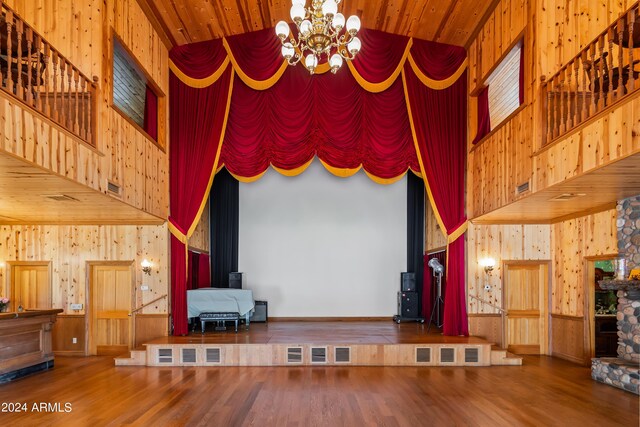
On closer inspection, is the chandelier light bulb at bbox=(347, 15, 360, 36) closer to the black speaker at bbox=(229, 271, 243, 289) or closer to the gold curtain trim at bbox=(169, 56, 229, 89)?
the gold curtain trim at bbox=(169, 56, 229, 89)

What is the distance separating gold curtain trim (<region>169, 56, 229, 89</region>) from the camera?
9.36 m

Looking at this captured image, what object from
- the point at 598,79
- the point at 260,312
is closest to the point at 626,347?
the point at 598,79

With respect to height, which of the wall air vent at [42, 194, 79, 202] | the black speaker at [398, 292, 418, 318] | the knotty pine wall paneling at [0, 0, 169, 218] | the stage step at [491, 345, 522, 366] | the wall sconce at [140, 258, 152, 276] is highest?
the knotty pine wall paneling at [0, 0, 169, 218]

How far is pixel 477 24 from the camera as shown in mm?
8836

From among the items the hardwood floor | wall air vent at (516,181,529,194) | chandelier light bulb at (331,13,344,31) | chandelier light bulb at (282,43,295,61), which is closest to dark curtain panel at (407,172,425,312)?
the hardwood floor

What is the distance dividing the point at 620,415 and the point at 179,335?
6.80m

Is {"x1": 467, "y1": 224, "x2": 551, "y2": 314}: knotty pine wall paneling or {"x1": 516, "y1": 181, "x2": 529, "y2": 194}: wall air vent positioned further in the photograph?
{"x1": 467, "y1": 224, "x2": 551, "y2": 314}: knotty pine wall paneling

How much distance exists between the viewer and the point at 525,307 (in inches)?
368

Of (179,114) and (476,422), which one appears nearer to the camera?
(476,422)

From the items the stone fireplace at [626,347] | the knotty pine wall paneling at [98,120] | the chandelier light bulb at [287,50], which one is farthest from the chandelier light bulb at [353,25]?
the stone fireplace at [626,347]

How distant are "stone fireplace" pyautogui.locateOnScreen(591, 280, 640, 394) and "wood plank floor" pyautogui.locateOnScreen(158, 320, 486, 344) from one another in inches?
78.6

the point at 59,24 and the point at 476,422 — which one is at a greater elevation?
the point at 59,24

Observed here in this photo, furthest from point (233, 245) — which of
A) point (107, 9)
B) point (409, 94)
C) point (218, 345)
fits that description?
point (107, 9)

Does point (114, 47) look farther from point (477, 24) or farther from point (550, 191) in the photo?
point (550, 191)
